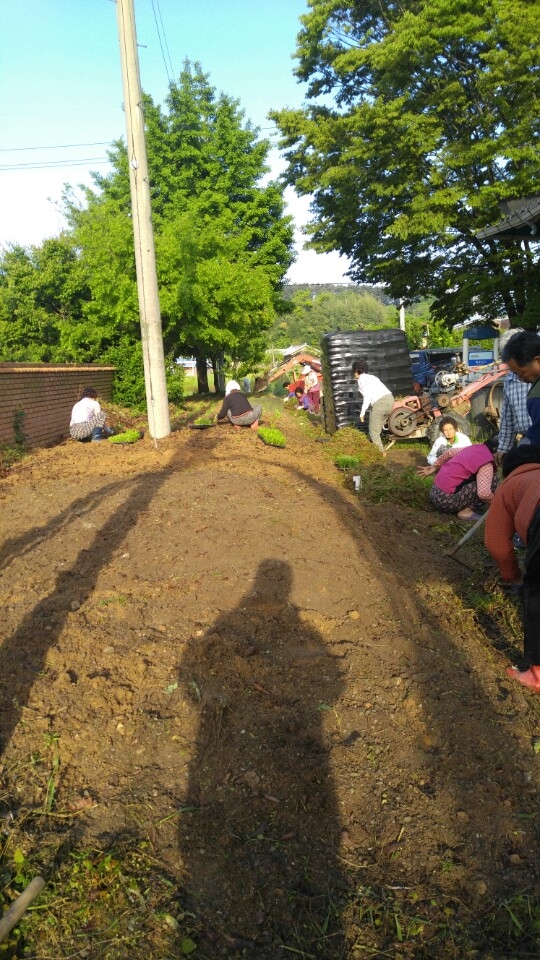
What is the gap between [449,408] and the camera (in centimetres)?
1303

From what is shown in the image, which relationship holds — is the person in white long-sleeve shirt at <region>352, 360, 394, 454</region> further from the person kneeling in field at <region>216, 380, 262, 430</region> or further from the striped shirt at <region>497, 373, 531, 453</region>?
the striped shirt at <region>497, 373, 531, 453</region>

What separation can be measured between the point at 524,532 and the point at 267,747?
180cm

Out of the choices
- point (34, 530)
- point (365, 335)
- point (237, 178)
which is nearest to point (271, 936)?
point (34, 530)

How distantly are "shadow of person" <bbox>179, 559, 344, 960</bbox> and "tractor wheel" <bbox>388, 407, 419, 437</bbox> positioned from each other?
9.59 meters

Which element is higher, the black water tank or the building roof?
the building roof

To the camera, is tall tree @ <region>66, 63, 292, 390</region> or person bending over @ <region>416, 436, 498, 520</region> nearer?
person bending over @ <region>416, 436, 498, 520</region>

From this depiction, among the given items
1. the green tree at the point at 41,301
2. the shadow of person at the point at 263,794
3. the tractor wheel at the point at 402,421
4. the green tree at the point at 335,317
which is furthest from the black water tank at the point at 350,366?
the green tree at the point at 335,317

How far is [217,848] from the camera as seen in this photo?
2.67m

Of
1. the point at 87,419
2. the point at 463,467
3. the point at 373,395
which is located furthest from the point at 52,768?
the point at 87,419

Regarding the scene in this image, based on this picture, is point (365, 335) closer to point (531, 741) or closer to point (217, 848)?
point (531, 741)

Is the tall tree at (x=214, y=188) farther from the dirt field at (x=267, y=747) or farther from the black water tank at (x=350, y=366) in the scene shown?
the dirt field at (x=267, y=747)

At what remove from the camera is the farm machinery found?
1234 cm

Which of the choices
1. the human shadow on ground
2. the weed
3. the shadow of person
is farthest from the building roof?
the weed

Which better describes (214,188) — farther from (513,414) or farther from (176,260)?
(513,414)
